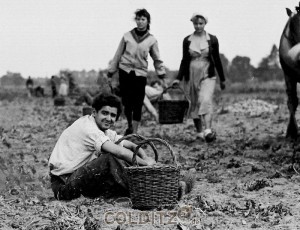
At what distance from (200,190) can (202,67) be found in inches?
156

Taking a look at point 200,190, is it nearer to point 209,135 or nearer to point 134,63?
point 209,135

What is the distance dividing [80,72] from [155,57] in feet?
381

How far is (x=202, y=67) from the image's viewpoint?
29.7ft

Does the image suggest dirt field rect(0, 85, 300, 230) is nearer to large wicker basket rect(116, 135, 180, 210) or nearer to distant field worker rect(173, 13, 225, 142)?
large wicker basket rect(116, 135, 180, 210)

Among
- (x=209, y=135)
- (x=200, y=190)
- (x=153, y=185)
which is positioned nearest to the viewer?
(x=153, y=185)

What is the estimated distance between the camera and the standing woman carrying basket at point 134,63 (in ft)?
27.9

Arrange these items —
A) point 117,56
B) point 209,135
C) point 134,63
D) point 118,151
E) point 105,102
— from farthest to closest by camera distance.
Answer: point 209,135 → point 117,56 → point 134,63 → point 105,102 → point 118,151

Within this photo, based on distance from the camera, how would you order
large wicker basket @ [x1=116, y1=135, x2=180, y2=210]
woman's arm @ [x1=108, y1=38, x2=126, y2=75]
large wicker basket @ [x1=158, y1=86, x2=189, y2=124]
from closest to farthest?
large wicker basket @ [x1=116, y1=135, x2=180, y2=210]
woman's arm @ [x1=108, y1=38, x2=126, y2=75]
large wicker basket @ [x1=158, y1=86, x2=189, y2=124]

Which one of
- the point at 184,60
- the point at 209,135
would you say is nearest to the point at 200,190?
the point at 209,135

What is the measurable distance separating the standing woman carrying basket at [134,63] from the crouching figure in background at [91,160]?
3.63 metres

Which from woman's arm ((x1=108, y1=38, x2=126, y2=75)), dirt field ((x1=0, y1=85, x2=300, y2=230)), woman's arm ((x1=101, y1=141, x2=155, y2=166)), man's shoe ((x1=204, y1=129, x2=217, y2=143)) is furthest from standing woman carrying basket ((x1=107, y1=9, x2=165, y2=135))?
woman's arm ((x1=101, y1=141, x2=155, y2=166))

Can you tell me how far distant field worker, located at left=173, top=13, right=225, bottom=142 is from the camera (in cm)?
894

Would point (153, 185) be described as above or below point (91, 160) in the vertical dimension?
below

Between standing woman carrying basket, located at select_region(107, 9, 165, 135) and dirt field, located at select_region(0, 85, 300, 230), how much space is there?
37.1 inches
